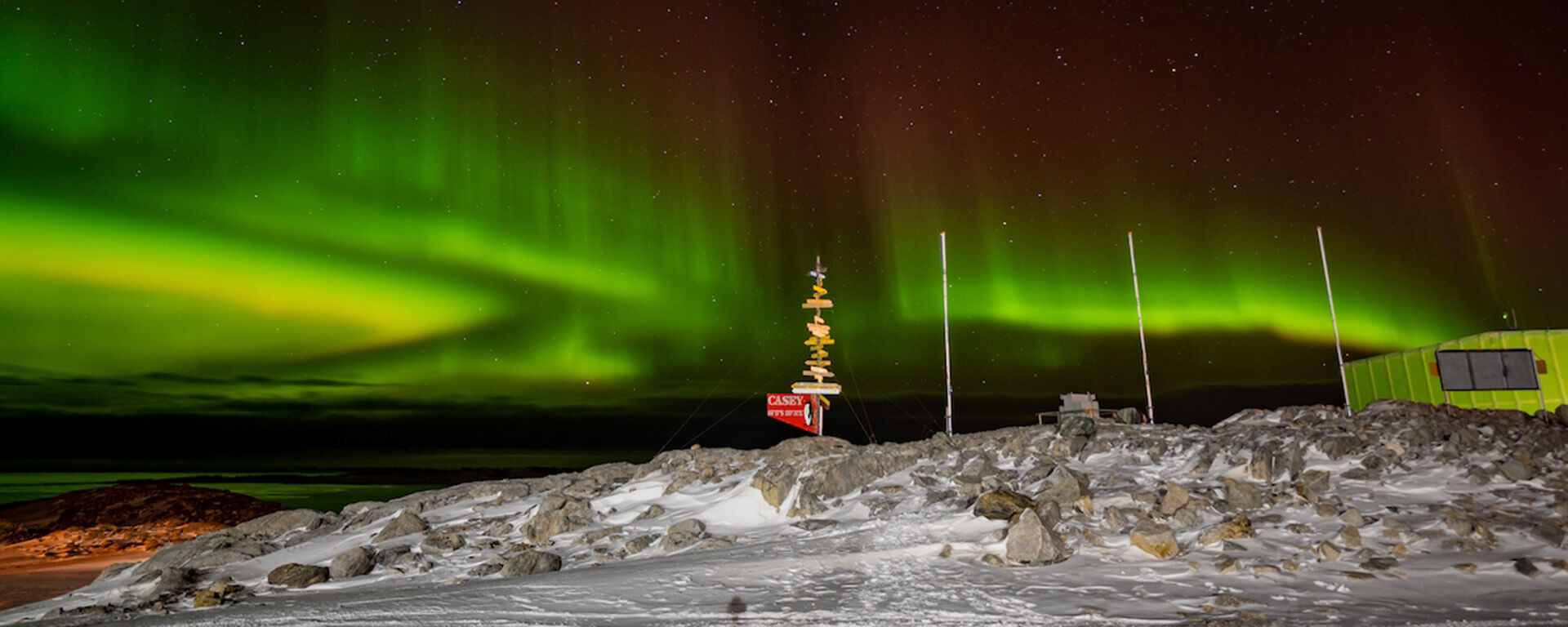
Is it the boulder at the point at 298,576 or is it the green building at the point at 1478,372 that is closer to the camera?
the boulder at the point at 298,576

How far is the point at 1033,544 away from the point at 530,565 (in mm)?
9296

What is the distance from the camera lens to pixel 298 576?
13523 mm

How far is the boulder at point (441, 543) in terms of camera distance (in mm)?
15358

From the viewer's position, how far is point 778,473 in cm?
1747

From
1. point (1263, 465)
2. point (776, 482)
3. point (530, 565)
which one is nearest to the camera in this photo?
point (530, 565)

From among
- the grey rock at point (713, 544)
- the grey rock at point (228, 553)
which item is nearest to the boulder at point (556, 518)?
the grey rock at point (713, 544)

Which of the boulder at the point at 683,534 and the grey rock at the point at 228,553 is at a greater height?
the boulder at the point at 683,534

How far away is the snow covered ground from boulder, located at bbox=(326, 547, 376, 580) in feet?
0.85

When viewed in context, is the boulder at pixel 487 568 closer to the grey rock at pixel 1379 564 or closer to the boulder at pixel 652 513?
the boulder at pixel 652 513

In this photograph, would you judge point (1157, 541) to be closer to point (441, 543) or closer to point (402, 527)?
point (441, 543)

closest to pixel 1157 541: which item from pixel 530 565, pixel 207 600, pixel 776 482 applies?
pixel 776 482

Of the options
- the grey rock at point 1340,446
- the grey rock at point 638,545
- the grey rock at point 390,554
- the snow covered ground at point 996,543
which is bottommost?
the grey rock at point 390,554

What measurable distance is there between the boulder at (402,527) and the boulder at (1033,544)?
47.9ft

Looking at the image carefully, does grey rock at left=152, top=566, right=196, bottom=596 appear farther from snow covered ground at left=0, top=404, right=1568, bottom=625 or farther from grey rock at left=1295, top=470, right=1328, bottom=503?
grey rock at left=1295, top=470, right=1328, bottom=503
